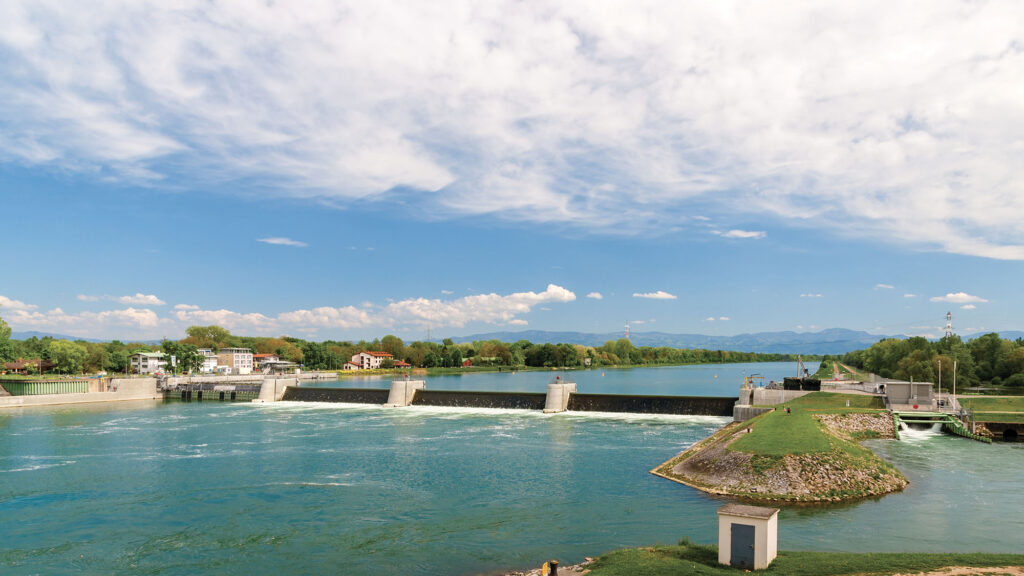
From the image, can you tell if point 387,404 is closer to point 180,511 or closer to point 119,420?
point 119,420

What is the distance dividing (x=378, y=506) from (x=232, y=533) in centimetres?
638

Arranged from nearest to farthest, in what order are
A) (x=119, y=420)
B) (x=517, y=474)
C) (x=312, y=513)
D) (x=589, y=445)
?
(x=312, y=513), (x=517, y=474), (x=589, y=445), (x=119, y=420)

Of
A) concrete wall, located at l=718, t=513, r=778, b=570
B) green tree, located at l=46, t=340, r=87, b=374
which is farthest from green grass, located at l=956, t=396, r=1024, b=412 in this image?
green tree, located at l=46, t=340, r=87, b=374

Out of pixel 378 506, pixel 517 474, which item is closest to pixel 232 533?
pixel 378 506

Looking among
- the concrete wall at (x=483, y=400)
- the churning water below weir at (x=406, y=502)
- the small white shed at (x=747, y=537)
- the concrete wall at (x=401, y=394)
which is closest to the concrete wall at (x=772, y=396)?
the churning water below weir at (x=406, y=502)

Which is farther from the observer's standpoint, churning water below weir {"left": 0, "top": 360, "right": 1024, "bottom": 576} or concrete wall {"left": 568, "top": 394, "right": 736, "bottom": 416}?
concrete wall {"left": 568, "top": 394, "right": 736, "bottom": 416}

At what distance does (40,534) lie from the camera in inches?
1009

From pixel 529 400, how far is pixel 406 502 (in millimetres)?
37682

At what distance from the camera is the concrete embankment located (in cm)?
7600

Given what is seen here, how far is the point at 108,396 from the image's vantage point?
85312 millimetres

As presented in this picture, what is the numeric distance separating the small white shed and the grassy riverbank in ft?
0.93

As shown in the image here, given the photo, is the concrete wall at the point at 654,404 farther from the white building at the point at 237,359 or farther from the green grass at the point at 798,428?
the white building at the point at 237,359

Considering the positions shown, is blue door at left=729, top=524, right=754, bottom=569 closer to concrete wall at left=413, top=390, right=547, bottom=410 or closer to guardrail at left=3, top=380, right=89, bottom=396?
concrete wall at left=413, top=390, right=547, bottom=410

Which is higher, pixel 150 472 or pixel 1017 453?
pixel 1017 453
